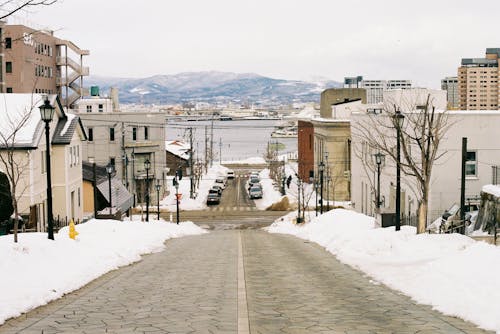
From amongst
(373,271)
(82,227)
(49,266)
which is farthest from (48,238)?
(373,271)

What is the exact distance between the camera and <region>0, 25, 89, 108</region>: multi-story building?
75250 mm

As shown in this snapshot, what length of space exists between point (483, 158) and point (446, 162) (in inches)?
68.3

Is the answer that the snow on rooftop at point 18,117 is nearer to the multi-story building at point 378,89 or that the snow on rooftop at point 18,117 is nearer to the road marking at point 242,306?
the road marking at point 242,306

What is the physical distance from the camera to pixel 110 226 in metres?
24.7

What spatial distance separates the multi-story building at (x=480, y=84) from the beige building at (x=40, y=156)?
4069 cm

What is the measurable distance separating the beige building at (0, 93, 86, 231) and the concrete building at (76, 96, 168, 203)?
23.9 m

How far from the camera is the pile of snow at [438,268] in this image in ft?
31.1

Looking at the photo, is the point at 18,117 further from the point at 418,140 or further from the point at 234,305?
the point at 234,305

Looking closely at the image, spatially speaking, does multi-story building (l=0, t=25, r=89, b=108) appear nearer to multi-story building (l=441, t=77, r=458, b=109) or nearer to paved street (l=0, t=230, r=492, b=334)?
multi-story building (l=441, t=77, r=458, b=109)

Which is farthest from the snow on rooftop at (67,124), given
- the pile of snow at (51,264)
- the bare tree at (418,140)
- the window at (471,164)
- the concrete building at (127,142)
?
the concrete building at (127,142)

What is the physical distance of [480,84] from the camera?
206 ft

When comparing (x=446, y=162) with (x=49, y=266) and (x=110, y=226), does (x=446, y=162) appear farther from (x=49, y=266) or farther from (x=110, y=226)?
(x=49, y=266)

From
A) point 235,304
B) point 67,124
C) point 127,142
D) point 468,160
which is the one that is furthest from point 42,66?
point 235,304

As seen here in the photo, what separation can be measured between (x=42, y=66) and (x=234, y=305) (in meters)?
79.6
